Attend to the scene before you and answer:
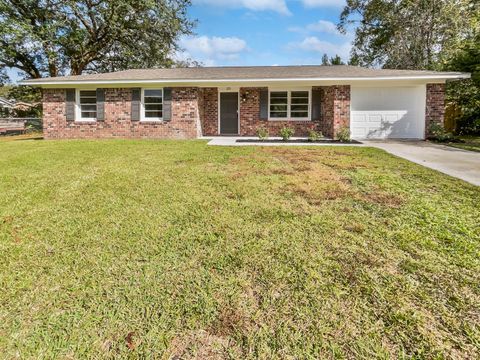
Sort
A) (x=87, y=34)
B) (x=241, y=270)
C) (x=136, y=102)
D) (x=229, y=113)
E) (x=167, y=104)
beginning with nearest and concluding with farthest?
(x=241, y=270) → (x=167, y=104) → (x=136, y=102) → (x=229, y=113) → (x=87, y=34)

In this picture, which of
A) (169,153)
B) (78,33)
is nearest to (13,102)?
(78,33)

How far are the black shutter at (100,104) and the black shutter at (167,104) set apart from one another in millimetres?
2751

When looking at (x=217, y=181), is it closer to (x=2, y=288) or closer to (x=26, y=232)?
(x=26, y=232)

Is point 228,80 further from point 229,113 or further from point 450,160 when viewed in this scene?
point 450,160

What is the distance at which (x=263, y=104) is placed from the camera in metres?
14.7

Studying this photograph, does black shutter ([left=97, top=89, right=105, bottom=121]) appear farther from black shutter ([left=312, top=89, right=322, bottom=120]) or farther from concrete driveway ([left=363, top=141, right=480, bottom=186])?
concrete driveway ([left=363, top=141, right=480, bottom=186])

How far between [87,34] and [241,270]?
81.8 ft

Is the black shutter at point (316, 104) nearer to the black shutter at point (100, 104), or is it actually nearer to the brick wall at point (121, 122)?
the brick wall at point (121, 122)

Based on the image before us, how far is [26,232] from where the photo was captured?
3.57 m

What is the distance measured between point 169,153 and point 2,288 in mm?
6500

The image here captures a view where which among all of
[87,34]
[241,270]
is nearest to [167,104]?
[241,270]

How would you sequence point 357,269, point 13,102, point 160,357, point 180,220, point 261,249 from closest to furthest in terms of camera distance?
point 160,357 → point 357,269 → point 261,249 → point 180,220 → point 13,102

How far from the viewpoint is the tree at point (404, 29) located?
19859 millimetres

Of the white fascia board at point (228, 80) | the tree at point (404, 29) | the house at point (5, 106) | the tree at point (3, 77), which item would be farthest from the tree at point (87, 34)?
the tree at point (404, 29)
